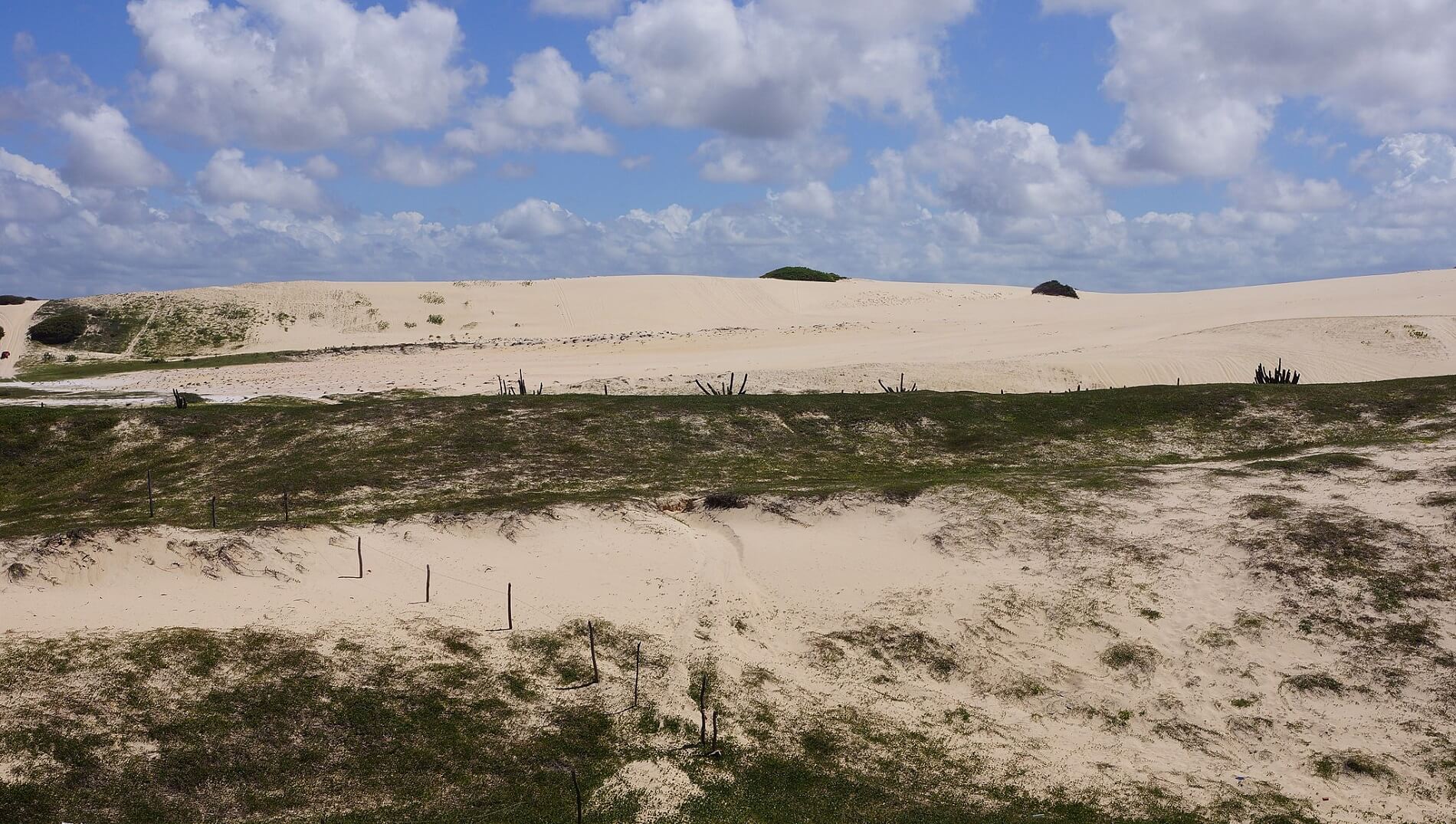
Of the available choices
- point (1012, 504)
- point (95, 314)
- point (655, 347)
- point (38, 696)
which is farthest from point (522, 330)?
point (38, 696)

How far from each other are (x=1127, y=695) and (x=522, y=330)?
6922cm

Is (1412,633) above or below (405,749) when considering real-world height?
above

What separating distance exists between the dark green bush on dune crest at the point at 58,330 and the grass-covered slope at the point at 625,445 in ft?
140

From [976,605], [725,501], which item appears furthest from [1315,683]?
[725,501]

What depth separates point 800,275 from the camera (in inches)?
4424

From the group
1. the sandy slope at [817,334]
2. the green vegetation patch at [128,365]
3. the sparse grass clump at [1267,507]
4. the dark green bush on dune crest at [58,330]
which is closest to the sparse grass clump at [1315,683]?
the sparse grass clump at [1267,507]

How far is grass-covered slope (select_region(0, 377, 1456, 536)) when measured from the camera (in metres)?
28.8

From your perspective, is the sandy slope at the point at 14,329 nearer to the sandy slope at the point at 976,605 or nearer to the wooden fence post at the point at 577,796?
the sandy slope at the point at 976,605

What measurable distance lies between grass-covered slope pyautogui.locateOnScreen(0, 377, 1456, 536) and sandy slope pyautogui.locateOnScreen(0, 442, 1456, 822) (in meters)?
2.38

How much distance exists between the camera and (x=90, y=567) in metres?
20.9

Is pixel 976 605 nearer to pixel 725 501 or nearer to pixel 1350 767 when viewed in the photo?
pixel 1350 767

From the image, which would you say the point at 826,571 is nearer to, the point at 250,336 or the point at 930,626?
the point at 930,626

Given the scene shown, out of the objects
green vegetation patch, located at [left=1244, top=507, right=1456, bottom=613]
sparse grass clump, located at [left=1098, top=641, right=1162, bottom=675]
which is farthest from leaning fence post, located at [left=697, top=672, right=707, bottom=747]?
green vegetation patch, located at [left=1244, top=507, right=1456, bottom=613]

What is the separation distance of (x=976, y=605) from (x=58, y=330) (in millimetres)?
75045
